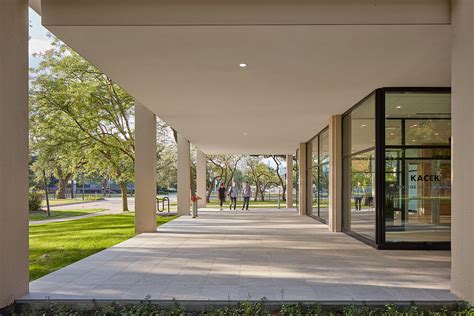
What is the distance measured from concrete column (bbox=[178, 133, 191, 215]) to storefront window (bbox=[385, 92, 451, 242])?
41.0 feet

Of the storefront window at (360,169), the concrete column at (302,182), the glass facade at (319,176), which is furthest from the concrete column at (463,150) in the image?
the concrete column at (302,182)

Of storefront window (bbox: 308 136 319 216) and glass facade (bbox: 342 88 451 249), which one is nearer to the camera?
glass facade (bbox: 342 88 451 249)

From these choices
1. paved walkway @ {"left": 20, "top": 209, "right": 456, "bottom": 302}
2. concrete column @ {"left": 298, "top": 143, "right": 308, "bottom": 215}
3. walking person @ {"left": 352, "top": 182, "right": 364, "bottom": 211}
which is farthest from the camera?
concrete column @ {"left": 298, "top": 143, "right": 308, "bottom": 215}

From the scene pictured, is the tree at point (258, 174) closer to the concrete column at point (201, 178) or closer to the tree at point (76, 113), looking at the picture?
the concrete column at point (201, 178)

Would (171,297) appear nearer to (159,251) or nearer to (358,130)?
(159,251)

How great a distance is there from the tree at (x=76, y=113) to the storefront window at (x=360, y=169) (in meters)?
13.0

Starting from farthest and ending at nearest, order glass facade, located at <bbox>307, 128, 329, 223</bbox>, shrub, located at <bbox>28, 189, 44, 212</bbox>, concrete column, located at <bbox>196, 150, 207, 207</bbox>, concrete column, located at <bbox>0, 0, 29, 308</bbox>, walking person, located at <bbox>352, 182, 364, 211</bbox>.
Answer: concrete column, located at <bbox>196, 150, 207, 207</bbox> → shrub, located at <bbox>28, 189, 44, 212</bbox> → glass facade, located at <bbox>307, 128, 329, 223</bbox> → walking person, located at <bbox>352, 182, 364, 211</bbox> → concrete column, located at <bbox>0, 0, 29, 308</bbox>

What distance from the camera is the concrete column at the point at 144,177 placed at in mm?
12953

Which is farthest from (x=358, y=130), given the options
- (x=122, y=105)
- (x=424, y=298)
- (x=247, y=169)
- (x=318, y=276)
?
(x=247, y=169)

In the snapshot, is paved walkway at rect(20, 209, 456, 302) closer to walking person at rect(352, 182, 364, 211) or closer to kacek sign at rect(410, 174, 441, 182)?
walking person at rect(352, 182, 364, 211)

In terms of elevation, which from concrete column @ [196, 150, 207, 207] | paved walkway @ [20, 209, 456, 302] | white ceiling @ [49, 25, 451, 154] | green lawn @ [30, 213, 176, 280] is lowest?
green lawn @ [30, 213, 176, 280]

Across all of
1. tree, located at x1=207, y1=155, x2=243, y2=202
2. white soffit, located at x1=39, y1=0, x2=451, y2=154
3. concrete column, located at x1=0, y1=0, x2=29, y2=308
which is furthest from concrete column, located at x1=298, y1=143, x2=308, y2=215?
tree, located at x1=207, y1=155, x2=243, y2=202

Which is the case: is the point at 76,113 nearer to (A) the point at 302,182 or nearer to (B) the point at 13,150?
(A) the point at 302,182

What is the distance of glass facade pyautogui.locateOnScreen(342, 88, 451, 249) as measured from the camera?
9977 millimetres
